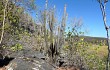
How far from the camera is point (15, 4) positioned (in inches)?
663

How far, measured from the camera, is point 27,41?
68.1 ft

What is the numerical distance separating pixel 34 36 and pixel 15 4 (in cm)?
671

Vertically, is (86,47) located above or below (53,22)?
below

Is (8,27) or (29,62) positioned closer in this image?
(29,62)

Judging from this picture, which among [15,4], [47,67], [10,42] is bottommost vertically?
[47,67]

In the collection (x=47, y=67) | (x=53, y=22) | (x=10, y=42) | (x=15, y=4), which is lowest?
(x=47, y=67)

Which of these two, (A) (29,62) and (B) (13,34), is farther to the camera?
(B) (13,34)

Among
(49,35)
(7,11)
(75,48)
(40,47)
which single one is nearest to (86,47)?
(75,48)

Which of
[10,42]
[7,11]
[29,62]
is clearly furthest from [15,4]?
[29,62]

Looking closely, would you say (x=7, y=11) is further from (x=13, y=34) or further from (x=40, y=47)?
(x=40, y=47)

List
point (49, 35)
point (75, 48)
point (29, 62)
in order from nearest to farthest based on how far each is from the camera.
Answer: point (29, 62) < point (49, 35) < point (75, 48)

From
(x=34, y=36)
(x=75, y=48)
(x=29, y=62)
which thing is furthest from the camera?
(x=34, y=36)

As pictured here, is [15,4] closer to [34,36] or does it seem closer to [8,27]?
[8,27]

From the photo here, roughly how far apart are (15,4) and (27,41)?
471cm
